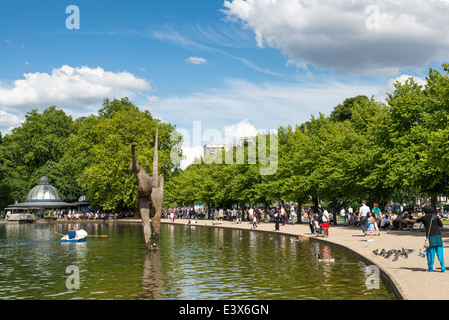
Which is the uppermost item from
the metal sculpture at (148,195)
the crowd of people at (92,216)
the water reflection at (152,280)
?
the metal sculpture at (148,195)

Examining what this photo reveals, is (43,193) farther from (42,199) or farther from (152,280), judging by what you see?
(152,280)

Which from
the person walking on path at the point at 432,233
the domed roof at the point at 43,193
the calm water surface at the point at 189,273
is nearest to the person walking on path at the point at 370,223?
the calm water surface at the point at 189,273

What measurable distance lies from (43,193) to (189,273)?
66737mm

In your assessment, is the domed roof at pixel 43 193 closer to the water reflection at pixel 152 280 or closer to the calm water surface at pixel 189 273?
the calm water surface at pixel 189 273

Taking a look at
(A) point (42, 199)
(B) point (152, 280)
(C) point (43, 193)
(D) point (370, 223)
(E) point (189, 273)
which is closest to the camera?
(B) point (152, 280)

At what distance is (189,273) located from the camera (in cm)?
1772

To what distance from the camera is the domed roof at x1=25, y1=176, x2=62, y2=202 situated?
257ft

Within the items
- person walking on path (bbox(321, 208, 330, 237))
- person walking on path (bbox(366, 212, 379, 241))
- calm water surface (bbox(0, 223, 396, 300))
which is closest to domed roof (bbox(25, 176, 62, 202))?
calm water surface (bbox(0, 223, 396, 300))

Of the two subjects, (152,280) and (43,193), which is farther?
(43,193)

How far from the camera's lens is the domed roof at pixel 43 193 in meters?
78.3

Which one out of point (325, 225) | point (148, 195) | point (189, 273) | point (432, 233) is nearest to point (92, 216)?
point (325, 225)

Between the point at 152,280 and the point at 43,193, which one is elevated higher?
the point at 43,193

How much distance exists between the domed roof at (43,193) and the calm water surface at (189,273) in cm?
5299
